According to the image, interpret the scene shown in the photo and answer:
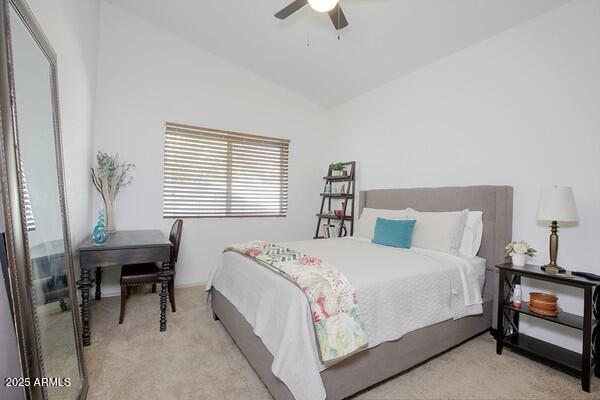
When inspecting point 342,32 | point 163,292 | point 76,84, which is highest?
point 342,32

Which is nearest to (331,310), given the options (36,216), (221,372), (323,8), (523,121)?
(221,372)

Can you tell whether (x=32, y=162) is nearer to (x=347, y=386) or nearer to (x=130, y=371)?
(x=130, y=371)

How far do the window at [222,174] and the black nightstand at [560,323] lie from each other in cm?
300

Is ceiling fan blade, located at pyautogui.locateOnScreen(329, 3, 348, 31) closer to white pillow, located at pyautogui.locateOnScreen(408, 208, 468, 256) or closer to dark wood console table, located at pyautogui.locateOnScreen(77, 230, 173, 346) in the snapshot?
white pillow, located at pyautogui.locateOnScreen(408, 208, 468, 256)

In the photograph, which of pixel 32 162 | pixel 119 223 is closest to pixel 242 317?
pixel 32 162

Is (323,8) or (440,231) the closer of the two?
(323,8)

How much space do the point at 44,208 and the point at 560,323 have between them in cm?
328

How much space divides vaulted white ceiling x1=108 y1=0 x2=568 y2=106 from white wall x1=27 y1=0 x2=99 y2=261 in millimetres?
868

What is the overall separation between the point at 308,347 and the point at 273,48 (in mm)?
3362

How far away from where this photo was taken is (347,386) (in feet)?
5.14

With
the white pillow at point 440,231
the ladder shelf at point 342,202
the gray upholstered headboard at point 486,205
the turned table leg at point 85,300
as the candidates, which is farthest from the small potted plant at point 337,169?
the turned table leg at point 85,300

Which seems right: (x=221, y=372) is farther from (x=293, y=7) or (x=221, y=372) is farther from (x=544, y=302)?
(x=293, y=7)

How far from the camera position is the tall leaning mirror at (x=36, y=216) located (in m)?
1.04

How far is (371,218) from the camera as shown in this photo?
11.0 ft
